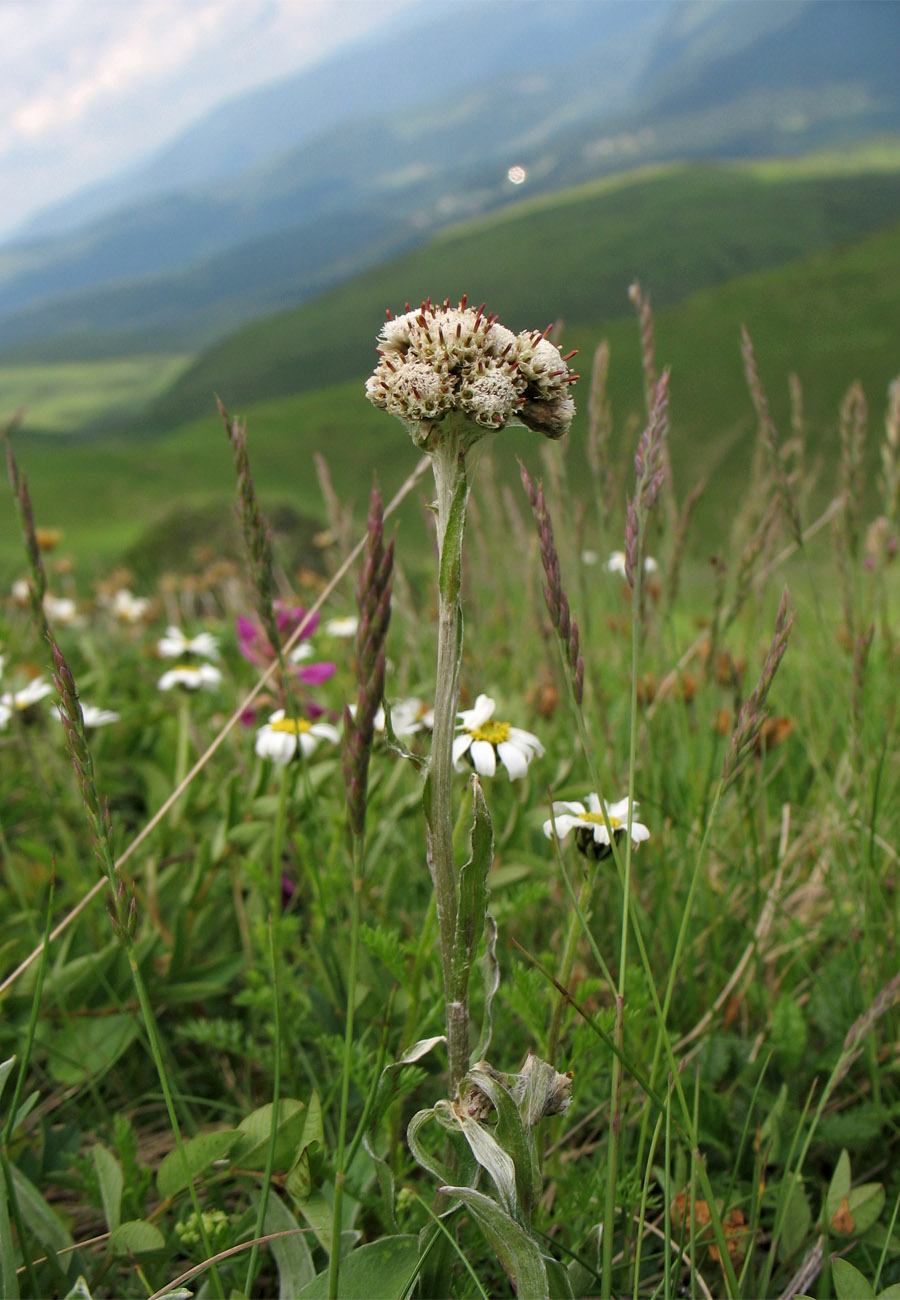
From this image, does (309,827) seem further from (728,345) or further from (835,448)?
(728,345)

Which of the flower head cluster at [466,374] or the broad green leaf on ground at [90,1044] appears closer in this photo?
the flower head cluster at [466,374]

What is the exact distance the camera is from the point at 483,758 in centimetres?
148

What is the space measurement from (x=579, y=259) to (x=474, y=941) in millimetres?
64001

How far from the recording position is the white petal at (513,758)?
1460 mm

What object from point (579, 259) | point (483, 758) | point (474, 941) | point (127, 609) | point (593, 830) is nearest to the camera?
point (474, 941)

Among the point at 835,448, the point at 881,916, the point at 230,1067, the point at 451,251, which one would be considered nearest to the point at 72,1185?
the point at 230,1067

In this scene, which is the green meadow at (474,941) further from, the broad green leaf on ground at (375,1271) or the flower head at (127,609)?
the flower head at (127,609)

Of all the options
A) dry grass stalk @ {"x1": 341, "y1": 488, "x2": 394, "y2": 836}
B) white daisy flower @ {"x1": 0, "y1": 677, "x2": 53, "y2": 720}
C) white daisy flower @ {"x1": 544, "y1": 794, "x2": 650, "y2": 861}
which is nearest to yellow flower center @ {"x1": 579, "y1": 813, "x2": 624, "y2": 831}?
white daisy flower @ {"x1": 544, "y1": 794, "x2": 650, "y2": 861}

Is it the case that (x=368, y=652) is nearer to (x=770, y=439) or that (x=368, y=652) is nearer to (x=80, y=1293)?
(x=80, y=1293)

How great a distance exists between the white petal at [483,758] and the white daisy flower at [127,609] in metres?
3.38

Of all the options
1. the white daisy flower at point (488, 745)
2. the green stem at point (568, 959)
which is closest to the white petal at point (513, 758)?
the white daisy flower at point (488, 745)

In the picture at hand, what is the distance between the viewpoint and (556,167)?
182 meters

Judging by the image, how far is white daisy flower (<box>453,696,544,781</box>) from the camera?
1.47 metres

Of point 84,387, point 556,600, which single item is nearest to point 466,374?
point 556,600
